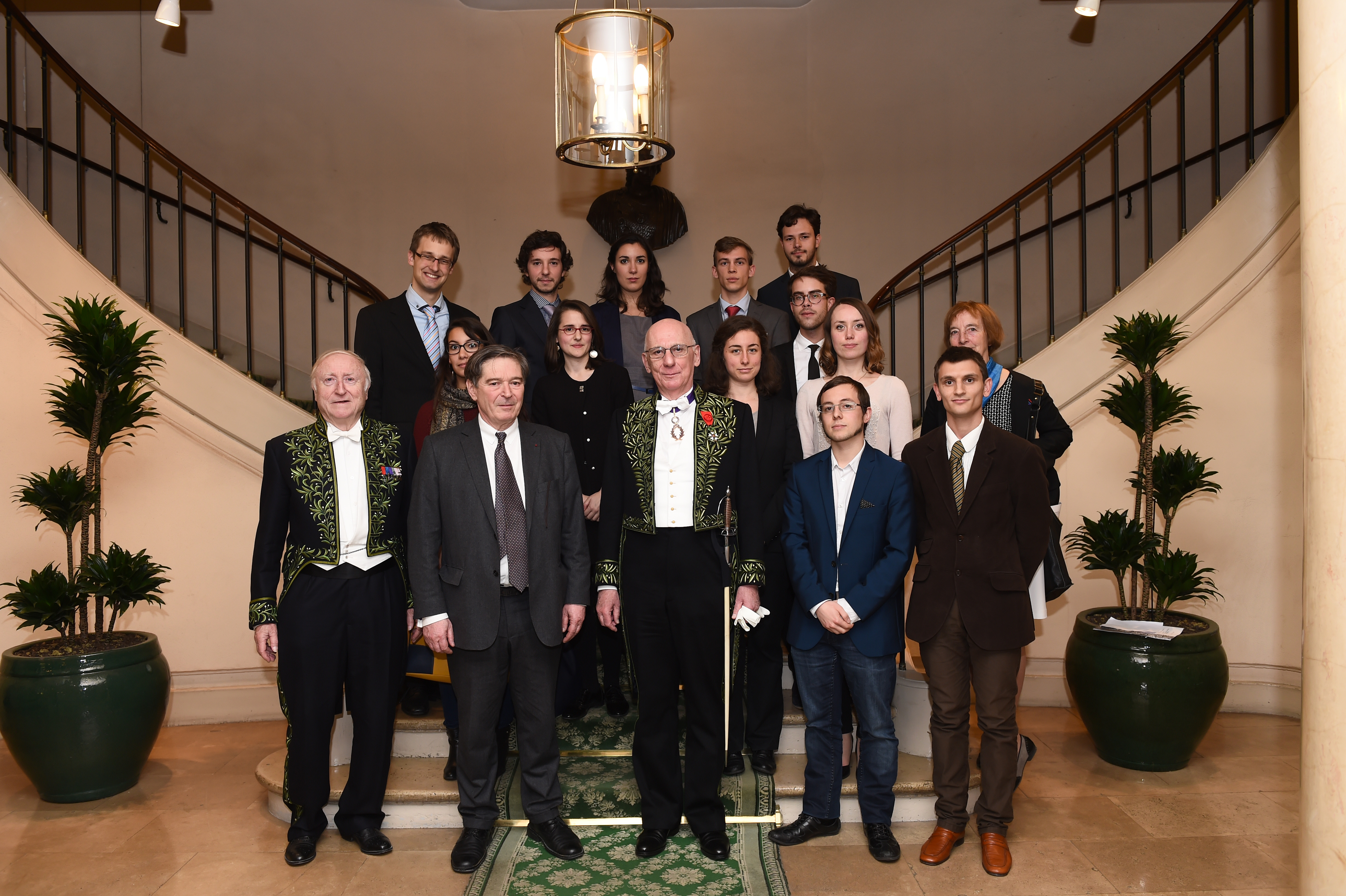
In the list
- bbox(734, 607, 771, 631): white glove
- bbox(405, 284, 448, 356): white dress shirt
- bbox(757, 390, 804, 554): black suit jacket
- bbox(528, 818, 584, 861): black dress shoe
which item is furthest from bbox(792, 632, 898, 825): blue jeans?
bbox(405, 284, 448, 356): white dress shirt

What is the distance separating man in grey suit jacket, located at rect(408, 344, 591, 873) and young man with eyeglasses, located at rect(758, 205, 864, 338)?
1.63 m

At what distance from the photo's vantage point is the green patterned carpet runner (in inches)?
118

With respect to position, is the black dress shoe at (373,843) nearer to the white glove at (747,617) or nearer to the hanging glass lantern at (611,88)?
the white glove at (747,617)

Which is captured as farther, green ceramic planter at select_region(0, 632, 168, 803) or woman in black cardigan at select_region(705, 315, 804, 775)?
green ceramic planter at select_region(0, 632, 168, 803)

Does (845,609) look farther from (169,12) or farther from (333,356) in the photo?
(169,12)

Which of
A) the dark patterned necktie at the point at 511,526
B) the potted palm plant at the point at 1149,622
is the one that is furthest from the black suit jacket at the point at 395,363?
the potted palm plant at the point at 1149,622

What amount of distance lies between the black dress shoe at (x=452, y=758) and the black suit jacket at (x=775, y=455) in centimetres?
143

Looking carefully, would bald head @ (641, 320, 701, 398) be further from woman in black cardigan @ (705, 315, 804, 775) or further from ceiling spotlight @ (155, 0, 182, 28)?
ceiling spotlight @ (155, 0, 182, 28)

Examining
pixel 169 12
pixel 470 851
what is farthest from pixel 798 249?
pixel 169 12

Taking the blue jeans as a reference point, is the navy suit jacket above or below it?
above

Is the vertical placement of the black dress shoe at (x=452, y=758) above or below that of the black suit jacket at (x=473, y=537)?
below

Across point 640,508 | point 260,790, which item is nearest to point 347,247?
point 260,790

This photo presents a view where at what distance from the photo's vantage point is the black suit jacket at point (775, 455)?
335 centimetres

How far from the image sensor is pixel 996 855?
316cm
